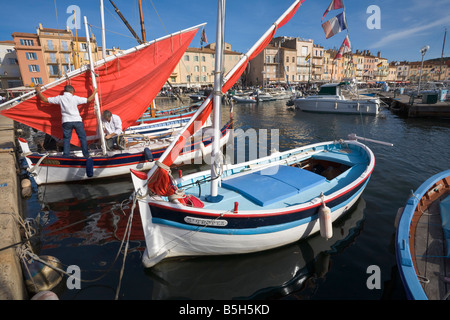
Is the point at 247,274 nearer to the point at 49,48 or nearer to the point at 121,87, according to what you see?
the point at 121,87

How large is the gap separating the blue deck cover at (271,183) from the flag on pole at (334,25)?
6.38 meters

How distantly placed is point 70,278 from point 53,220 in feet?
12.7

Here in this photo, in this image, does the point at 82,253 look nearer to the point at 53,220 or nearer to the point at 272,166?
the point at 53,220

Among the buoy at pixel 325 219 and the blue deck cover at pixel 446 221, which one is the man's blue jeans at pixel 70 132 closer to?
the buoy at pixel 325 219

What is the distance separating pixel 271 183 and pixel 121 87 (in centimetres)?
844

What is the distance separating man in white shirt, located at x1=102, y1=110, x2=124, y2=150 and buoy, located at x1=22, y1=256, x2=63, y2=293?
6.86 metres

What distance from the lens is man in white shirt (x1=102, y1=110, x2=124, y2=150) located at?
11.2 m

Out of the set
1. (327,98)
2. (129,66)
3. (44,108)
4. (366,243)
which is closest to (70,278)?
(44,108)

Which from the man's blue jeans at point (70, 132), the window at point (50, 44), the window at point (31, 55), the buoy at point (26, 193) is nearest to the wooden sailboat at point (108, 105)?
the man's blue jeans at point (70, 132)

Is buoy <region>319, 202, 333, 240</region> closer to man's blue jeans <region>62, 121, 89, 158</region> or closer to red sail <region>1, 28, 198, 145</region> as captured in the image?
red sail <region>1, 28, 198, 145</region>

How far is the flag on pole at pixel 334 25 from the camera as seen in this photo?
9461mm

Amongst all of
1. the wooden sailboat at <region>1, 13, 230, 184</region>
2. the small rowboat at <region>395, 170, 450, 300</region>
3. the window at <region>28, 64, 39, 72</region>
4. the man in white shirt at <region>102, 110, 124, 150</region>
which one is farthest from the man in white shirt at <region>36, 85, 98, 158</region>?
the window at <region>28, 64, 39, 72</region>

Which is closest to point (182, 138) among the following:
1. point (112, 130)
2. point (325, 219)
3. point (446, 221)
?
point (325, 219)
